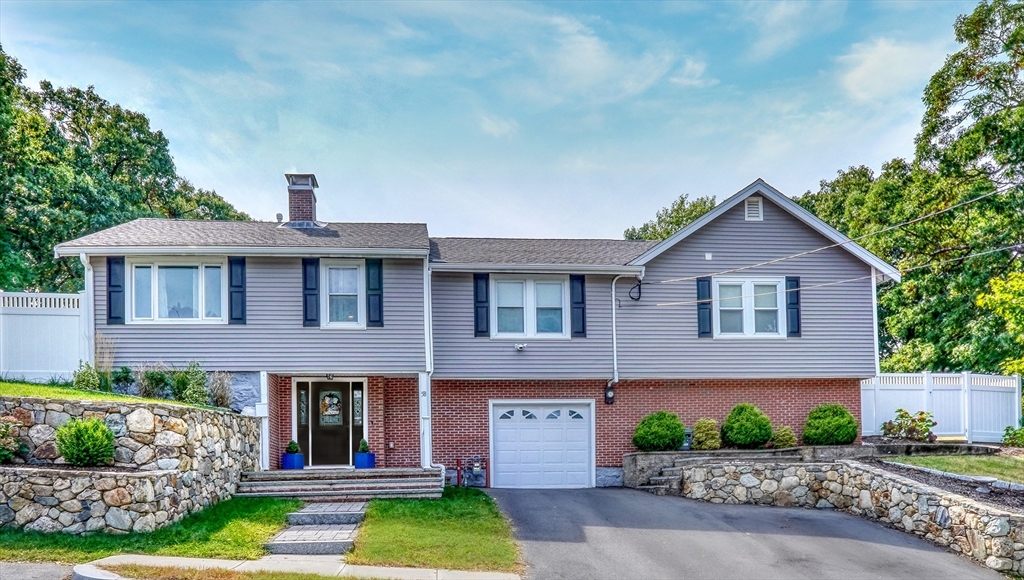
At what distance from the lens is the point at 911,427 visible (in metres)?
17.4

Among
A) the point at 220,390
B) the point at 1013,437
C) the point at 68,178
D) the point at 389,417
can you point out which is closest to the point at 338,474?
the point at 389,417

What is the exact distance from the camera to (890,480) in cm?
1223

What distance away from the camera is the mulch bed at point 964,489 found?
1102 centimetres

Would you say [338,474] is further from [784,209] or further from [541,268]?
[784,209]

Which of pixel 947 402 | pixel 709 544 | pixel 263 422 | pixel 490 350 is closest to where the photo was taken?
pixel 709 544

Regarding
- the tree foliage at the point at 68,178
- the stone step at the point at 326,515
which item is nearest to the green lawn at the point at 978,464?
the stone step at the point at 326,515

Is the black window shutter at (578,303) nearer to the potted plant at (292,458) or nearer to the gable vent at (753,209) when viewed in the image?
the gable vent at (753,209)

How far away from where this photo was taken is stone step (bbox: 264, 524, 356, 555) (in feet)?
31.1

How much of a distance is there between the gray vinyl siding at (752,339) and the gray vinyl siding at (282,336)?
15.9 ft

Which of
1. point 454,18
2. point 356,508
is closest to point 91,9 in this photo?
point 454,18

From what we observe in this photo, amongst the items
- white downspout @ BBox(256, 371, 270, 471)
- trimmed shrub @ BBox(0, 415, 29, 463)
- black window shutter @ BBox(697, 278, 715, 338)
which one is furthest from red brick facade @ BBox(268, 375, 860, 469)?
trimmed shrub @ BBox(0, 415, 29, 463)

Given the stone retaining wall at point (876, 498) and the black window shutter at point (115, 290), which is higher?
the black window shutter at point (115, 290)

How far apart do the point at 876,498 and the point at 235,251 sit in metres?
12.5

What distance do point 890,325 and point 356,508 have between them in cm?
1963
